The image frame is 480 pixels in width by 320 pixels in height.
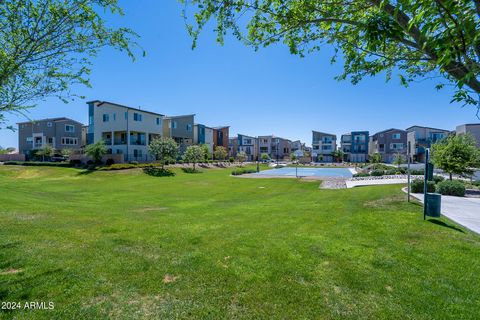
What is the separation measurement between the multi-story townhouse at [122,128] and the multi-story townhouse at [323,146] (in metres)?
64.3

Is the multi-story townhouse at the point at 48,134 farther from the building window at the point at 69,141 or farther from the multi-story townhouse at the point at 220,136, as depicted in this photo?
the multi-story townhouse at the point at 220,136

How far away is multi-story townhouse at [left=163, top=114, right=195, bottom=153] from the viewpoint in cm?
5419

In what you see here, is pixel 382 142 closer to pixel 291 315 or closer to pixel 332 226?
pixel 332 226

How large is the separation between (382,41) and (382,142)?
8509 centimetres

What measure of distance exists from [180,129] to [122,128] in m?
16.1

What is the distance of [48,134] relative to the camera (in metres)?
56.2

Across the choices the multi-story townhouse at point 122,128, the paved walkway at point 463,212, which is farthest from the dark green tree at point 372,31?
the multi-story townhouse at point 122,128

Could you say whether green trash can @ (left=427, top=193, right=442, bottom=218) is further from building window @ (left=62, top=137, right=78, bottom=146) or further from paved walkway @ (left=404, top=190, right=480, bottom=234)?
building window @ (left=62, top=137, right=78, bottom=146)

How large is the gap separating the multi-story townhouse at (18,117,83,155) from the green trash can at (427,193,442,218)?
68.1m

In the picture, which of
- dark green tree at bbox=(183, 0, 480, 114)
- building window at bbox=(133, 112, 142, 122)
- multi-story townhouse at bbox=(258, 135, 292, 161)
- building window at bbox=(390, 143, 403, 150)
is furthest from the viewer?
multi-story townhouse at bbox=(258, 135, 292, 161)

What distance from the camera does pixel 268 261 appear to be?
5.09 metres

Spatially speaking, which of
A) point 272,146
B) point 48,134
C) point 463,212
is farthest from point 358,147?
point 48,134

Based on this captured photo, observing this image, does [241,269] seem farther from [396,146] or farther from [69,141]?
[396,146]

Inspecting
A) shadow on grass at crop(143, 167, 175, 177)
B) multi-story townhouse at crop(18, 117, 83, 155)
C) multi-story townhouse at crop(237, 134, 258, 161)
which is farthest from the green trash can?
multi-story townhouse at crop(237, 134, 258, 161)
